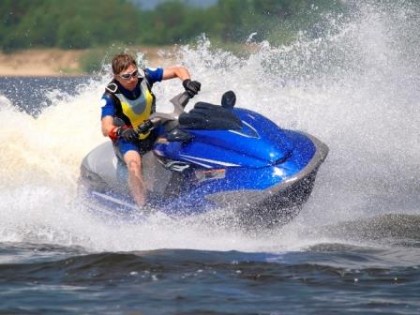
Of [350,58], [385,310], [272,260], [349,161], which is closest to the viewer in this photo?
[385,310]

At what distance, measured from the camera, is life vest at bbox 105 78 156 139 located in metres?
8.13

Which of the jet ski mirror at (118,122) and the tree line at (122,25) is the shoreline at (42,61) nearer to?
the tree line at (122,25)

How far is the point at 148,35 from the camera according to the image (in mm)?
34562

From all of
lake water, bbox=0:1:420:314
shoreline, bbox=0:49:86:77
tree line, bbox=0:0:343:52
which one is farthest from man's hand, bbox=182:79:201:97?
shoreline, bbox=0:49:86:77

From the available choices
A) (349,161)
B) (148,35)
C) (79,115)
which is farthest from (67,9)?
(349,161)

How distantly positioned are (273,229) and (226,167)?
555mm

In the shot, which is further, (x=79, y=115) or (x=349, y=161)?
(x=79, y=115)

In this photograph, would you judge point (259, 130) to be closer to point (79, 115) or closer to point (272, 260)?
point (272, 260)

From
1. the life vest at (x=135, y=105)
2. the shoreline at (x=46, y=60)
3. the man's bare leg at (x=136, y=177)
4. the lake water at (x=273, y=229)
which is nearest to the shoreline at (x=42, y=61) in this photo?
the shoreline at (x=46, y=60)

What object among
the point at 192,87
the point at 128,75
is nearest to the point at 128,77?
the point at 128,75

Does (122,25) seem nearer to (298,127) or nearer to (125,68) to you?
(298,127)

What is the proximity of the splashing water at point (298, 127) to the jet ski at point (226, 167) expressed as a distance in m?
0.17

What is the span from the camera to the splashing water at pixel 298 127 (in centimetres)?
809

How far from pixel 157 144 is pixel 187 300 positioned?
1.88m
